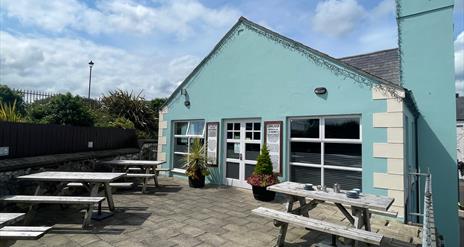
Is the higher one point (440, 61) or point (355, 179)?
point (440, 61)

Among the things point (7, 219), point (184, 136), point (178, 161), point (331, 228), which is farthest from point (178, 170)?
→ point (331, 228)

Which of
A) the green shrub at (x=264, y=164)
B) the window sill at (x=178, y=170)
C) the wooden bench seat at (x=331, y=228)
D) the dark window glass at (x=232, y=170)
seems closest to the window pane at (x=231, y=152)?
the dark window glass at (x=232, y=170)

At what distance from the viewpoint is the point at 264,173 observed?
6473mm

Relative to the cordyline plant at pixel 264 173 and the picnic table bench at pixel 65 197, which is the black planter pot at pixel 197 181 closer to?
the cordyline plant at pixel 264 173

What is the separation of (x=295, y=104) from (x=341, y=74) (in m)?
1.30

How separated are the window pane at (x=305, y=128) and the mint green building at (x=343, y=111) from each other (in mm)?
26

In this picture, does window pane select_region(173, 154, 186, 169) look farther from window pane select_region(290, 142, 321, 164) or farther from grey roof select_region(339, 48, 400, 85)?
grey roof select_region(339, 48, 400, 85)

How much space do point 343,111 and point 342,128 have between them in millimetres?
405

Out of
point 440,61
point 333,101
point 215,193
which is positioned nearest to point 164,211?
point 215,193

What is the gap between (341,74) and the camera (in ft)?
19.9

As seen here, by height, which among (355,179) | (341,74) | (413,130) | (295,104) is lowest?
(355,179)

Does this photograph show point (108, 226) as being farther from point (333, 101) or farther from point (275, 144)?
point (333, 101)

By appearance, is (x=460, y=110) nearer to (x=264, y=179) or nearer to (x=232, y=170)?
(x=232, y=170)

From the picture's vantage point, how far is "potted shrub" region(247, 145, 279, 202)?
633cm
